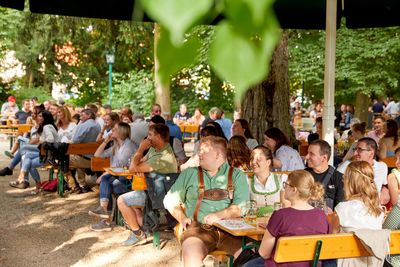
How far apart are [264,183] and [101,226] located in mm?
3234

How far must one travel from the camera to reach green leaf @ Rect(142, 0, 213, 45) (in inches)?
29.0

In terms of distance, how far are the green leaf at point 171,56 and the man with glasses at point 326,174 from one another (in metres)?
4.96

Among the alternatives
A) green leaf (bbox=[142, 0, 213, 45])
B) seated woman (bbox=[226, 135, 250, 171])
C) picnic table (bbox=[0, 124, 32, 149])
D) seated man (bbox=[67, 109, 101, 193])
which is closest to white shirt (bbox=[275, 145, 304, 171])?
seated woman (bbox=[226, 135, 250, 171])

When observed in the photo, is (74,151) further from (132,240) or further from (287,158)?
(287,158)

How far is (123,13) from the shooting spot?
308 inches

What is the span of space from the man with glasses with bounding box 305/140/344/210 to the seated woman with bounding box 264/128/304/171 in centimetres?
149

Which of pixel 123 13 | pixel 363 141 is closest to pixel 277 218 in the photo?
pixel 363 141

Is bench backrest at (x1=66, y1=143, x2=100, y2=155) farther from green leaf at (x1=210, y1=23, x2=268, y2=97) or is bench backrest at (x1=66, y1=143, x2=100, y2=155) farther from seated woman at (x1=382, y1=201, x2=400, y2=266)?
green leaf at (x1=210, y1=23, x2=268, y2=97)

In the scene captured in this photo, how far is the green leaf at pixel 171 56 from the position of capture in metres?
0.85

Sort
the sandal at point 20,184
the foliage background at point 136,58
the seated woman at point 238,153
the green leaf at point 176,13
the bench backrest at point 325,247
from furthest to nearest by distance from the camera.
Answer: the foliage background at point 136,58 → the sandal at point 20,184 → the seated woman at point 238,153 → the bench backrest at point 325,247 → the green leaf at point 176,13

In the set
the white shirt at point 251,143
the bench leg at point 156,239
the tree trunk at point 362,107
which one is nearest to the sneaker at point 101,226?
the bench leg at point 156,239

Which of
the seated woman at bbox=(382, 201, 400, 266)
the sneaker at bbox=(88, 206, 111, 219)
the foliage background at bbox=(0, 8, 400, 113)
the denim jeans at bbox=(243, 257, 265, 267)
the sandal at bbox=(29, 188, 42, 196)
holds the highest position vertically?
the foliage background at bbox=(0, 8, 400, 113)

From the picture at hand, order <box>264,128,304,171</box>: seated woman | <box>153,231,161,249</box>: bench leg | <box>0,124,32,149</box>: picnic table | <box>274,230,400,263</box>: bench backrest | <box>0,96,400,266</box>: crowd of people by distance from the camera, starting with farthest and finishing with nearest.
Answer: <box>0,124,32,149</box>: picnic table < <box>264,128,304,171</box>: seated woman < <box>153,231,161,249</box>: bench leg < <box>0,96,400,266</box>: crowd of people < <box>274,230,400,263</box>: bench backrest

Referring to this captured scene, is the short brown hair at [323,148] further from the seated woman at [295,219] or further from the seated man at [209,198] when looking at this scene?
the seated woman at [295,219]
